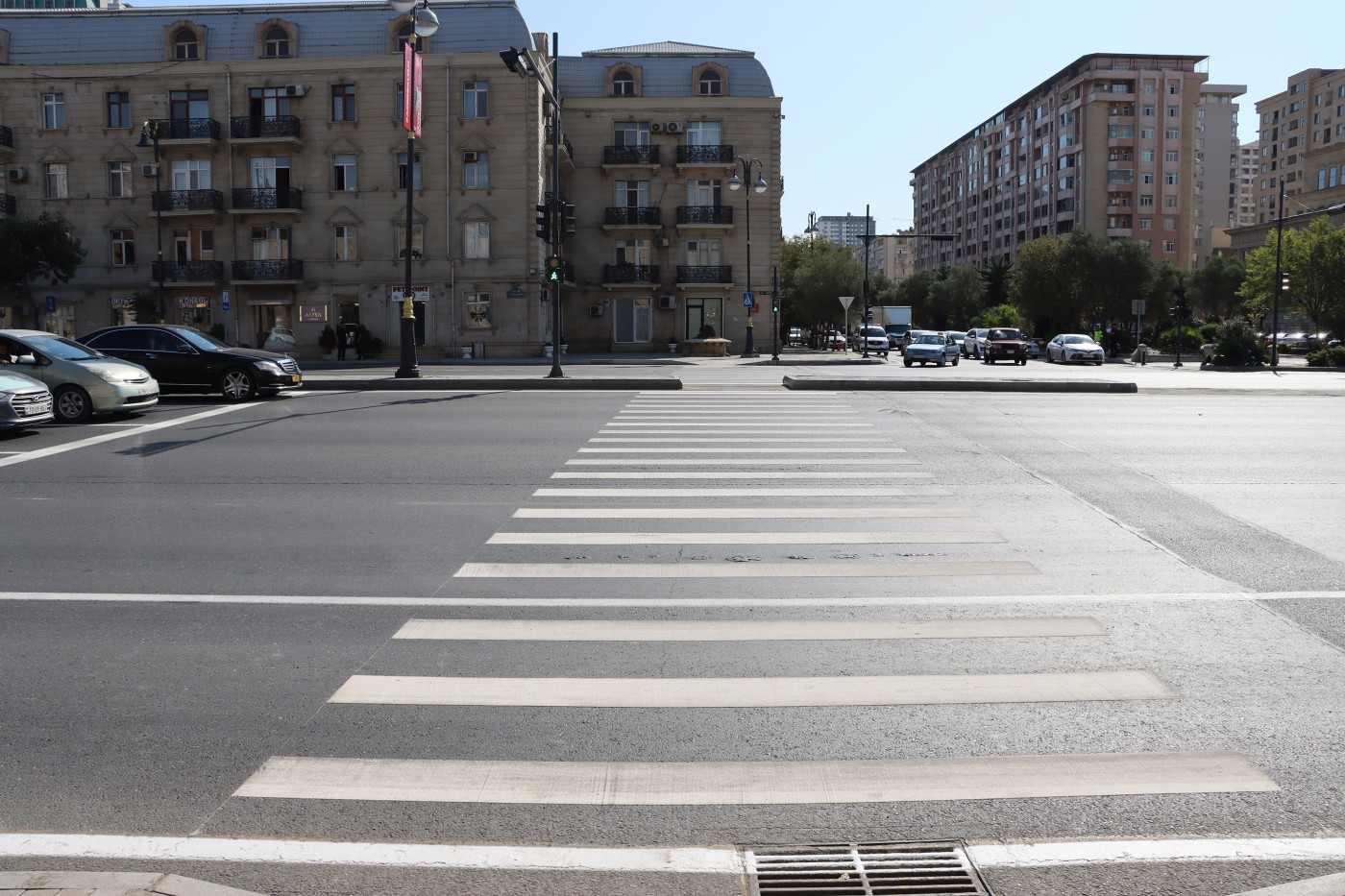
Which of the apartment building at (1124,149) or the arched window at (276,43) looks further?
the apartment building at (1124,149)

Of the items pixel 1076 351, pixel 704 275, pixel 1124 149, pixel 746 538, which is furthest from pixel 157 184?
pixel 1124 149

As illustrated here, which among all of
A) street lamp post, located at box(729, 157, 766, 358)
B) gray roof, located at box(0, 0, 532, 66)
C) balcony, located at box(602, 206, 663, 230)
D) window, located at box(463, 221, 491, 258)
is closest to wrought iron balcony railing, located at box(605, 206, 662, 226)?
Result: balcony, located at box(602, 206, 663, 230)

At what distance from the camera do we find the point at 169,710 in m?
5.07

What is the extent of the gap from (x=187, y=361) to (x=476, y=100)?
32.0 metres

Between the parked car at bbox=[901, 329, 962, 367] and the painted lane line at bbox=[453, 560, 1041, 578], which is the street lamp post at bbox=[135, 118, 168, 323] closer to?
the parked car at bbox=[901, 329, 962, 367]

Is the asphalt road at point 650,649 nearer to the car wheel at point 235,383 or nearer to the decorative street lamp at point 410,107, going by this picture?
the car wheel at point 235,383

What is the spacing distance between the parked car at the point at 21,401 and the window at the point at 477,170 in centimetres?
3626

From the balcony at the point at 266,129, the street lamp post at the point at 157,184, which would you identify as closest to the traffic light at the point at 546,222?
the street lamp post at the point at 157,184

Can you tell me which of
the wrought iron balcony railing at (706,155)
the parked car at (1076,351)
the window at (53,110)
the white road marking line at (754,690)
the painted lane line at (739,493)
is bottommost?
the white road marking line at (754,690)

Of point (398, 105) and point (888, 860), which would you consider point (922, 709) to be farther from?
point (398, 105)

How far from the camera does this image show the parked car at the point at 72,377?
1739 cm

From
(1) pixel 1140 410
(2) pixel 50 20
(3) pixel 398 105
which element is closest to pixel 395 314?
(3) pixel 398 105

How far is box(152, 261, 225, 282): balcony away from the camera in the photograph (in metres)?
51.2

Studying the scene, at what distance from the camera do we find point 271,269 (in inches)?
2008
